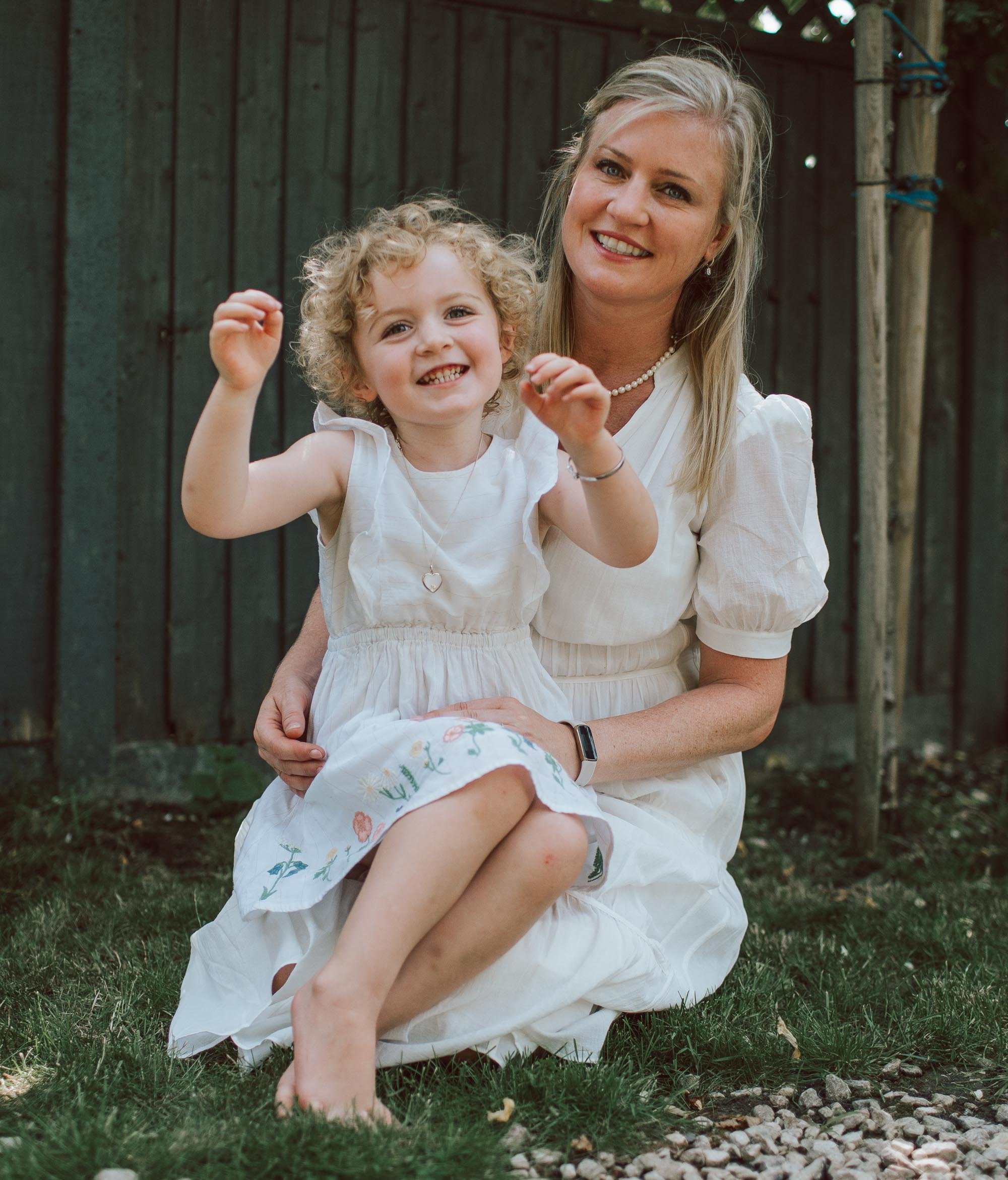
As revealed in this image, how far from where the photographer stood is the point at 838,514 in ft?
14.6

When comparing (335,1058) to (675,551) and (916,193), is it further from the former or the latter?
(916,193)

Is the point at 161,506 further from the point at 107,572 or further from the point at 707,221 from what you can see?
the point at 707,221

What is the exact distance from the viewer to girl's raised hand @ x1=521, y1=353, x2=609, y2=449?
1619 mm

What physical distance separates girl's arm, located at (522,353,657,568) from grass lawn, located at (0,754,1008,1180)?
775 mm

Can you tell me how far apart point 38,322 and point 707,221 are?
2.20 metres

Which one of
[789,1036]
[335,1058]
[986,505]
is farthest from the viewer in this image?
[986,505]

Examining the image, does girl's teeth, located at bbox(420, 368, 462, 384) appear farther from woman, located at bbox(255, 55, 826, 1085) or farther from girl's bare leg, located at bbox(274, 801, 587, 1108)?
girl's bare leg, located at bbox(274, 801, 587, 1108)

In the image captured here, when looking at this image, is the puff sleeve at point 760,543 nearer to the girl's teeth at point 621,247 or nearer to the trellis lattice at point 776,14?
the girl's teeth at point 621,247

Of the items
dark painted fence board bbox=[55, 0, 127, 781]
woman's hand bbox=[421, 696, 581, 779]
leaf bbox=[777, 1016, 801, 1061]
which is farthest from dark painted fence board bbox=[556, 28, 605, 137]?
leaf bbox=[777, 1016, 801, 1061]

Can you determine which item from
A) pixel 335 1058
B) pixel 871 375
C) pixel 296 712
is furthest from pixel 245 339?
pixel 871 375

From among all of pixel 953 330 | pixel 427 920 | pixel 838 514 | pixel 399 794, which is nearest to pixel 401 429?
pixel 399 794

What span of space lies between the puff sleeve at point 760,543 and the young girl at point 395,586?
13.0 inches

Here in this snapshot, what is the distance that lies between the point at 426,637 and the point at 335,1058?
2.12 ft

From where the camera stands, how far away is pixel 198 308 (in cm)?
365
